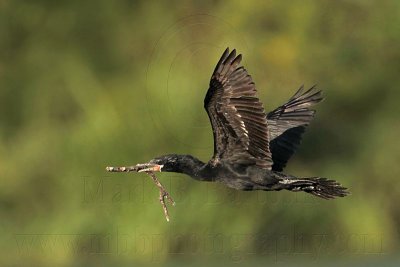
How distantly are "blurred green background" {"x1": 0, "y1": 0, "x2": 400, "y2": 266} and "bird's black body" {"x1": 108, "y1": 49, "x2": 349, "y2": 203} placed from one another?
20.9ft

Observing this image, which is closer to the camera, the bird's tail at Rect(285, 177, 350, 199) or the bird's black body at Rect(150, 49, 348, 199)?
the bird's black body at Rect(150, 49, 348, 199)

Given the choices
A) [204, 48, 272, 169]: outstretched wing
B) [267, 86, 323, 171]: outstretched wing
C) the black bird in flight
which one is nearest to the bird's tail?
the black bird in flight

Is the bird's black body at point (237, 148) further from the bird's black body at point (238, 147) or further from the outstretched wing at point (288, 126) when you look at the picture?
the outstretched wing at point (288, 126)

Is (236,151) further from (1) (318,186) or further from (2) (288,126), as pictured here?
(2) (288,126)

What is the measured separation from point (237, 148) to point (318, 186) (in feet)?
3.61

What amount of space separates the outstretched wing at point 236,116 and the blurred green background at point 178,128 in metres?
6.66

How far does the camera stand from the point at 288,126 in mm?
18750

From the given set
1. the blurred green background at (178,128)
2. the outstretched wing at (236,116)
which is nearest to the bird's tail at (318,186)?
the outstretched wing at (236,116)

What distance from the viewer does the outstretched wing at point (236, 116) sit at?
1619 centimetres

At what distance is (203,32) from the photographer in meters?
25.7

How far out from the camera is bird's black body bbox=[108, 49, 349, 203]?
53.3 ft

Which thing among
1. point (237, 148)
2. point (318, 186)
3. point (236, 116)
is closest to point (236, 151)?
point (237, 148)

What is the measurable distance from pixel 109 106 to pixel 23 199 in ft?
7.65

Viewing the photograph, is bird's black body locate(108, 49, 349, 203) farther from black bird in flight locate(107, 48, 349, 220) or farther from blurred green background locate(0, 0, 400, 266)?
blurred green background locate(0, 0, 400, 266)
